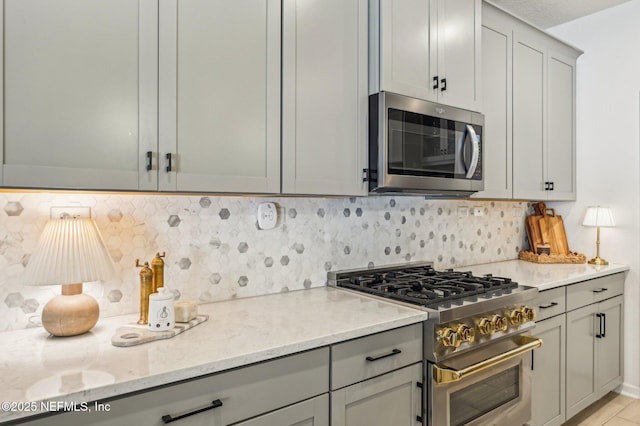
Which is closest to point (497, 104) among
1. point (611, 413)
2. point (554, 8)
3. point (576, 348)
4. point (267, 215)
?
point (554, 8)

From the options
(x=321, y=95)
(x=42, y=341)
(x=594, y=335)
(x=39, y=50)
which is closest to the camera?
(x=39, y=50)

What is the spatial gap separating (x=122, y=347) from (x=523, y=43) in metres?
2.98

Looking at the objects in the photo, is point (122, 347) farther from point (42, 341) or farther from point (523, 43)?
point (523, 43)

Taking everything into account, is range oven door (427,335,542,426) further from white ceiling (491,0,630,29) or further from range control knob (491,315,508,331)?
white ceiling (491,0,630,29)

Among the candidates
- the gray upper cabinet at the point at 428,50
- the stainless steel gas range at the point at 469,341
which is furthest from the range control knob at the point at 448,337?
the gray upper cabinet at the point at 428,50

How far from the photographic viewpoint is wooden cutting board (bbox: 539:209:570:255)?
323 cm

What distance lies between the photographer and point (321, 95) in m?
1.72

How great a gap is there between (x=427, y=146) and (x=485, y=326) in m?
0.88

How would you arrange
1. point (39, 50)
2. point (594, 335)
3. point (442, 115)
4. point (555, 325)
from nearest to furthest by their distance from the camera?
point (39, 50) < point (442, 115) < point (555, 325) < point (594, 335)

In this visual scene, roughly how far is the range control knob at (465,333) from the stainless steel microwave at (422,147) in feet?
2.16

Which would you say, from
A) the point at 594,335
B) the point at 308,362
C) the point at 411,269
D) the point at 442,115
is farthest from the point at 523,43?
the point at 308,362

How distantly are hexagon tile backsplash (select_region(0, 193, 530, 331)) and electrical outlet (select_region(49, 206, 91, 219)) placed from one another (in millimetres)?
19

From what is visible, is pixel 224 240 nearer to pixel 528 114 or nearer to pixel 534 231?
pixel 528 114

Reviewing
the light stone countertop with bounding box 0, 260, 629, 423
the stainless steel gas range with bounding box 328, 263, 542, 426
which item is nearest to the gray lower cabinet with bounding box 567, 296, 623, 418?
the stainless steel gas range with bounding box 328, 263, 542, 426
